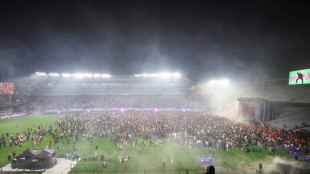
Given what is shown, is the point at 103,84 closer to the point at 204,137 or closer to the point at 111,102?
the point at 111,102

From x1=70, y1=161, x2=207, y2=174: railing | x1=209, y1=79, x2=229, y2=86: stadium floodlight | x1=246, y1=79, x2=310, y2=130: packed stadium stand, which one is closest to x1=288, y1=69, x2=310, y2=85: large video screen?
x1=246, y1=79, x2=310, y2=130: packed stadium stand

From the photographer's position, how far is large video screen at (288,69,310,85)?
91.4ft

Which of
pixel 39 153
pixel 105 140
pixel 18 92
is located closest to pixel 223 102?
pixel 105 140

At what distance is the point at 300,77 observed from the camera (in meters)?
29.1

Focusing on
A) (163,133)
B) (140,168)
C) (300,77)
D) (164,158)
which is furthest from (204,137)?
(300,77)

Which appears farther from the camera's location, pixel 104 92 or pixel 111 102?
pixel 104 92

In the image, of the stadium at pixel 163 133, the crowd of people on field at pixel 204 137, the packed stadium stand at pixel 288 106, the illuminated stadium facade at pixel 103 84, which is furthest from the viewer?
the illuminated stadium facade at pixel 103 84

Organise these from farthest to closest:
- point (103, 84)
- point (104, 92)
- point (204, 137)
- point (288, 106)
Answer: point (103, 84) → point (104, 92) → point (288, 106) → point (204, 137)

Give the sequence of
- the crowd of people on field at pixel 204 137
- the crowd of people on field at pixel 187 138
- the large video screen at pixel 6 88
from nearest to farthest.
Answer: the crowd of people on field at pixel 187 138, the crowd of people on field at pixel 204 137, the large video screen at pixel 6 88

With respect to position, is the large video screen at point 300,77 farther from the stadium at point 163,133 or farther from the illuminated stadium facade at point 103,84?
the illuminated stadium facade at point 103,84

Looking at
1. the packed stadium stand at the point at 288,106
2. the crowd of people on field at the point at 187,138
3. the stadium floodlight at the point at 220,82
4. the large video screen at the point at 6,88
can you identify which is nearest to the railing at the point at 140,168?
the crowd of people on field at the point at 187,138

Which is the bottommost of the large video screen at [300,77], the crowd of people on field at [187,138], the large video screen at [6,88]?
the crowd of people on field at [187,138]

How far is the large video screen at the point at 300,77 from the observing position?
27.8m

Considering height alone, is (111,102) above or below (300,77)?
below
